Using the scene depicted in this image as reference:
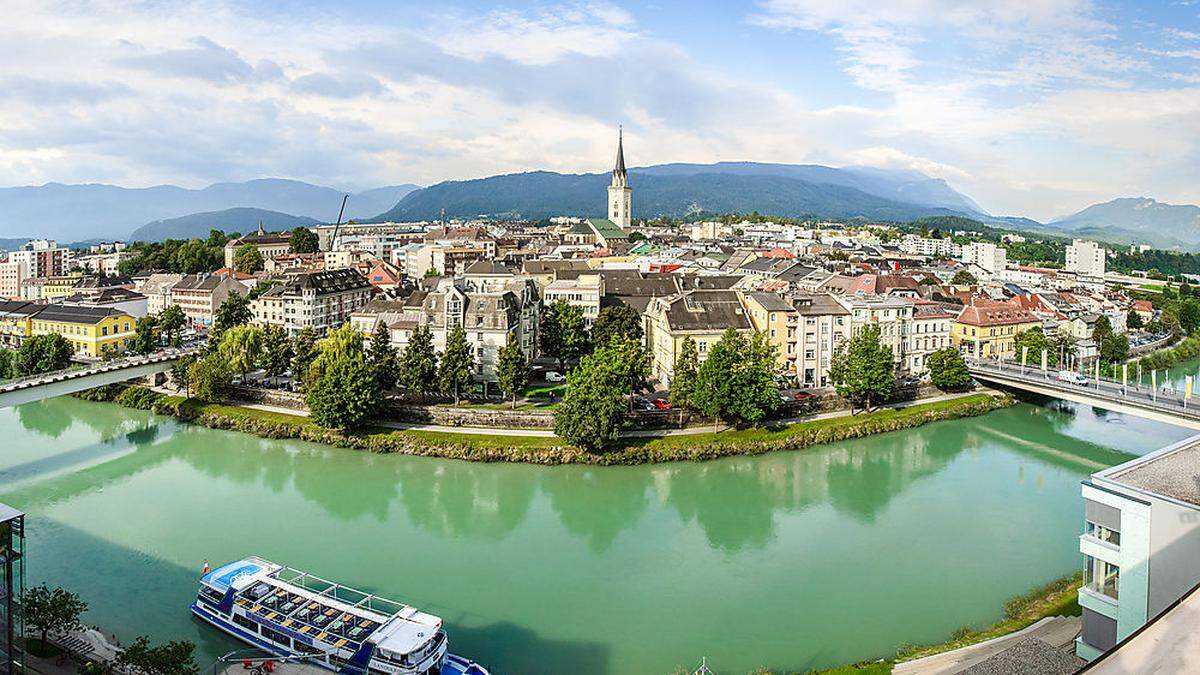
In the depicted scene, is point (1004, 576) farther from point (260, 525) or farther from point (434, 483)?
point (260, 525)

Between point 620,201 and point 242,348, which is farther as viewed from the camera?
point 620,201

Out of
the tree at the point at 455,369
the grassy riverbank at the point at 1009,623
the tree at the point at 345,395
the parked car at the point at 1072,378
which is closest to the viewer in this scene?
the grassy riverbank at the point at 1009,623

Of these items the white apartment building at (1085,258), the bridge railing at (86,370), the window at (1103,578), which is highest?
the white apartment building at (1085,258)

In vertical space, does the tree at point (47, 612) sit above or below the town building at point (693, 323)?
below

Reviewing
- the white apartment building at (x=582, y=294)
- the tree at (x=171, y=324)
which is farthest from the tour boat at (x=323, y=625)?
the tree at (x=171, y=324)

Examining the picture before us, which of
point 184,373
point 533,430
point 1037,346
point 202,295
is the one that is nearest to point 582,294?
point 533,430

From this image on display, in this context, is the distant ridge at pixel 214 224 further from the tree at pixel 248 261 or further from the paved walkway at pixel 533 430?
the paved walkway at pixel 533 430

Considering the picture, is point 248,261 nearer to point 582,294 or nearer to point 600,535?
point 582,294
